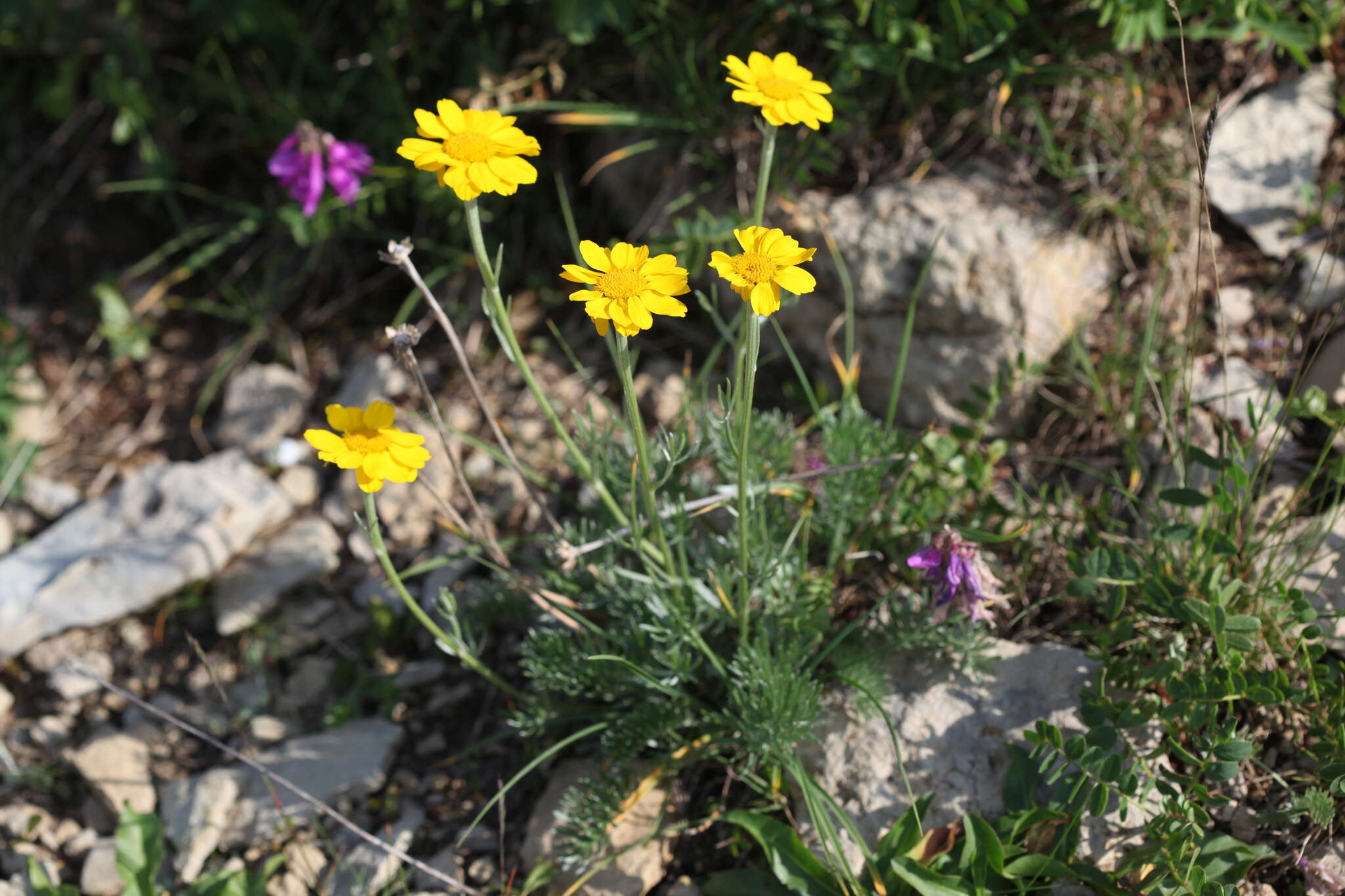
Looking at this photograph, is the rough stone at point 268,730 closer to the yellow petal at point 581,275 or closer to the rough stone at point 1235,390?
the yellow petal at point 581,275

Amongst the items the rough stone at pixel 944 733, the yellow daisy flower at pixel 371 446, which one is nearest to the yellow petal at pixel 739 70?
the yellow daisy flower at pixel 371 446

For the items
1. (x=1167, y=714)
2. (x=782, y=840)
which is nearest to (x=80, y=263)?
(x=782, y=840)

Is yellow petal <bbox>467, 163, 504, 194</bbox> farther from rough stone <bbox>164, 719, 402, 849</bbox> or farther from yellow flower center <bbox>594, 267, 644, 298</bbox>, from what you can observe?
rough stone <bbox>164, 719, 402, 849</bbox>

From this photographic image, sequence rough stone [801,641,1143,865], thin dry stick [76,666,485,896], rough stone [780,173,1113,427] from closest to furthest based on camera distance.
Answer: thin dry stick [76,666,485,896] → rough stone [801,641,1143,865] → rough stone [780,173,1113,427]

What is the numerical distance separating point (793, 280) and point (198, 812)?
192 cm

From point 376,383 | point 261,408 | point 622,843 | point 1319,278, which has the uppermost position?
point 1319,278

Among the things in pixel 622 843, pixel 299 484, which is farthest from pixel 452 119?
pixel 299 484

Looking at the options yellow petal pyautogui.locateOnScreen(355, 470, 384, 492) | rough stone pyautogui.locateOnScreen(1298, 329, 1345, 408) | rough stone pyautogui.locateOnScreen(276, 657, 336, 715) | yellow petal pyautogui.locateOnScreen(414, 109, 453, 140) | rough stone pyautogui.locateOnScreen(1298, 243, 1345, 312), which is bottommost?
rough stone pyautogui.locateOnScreen(276, 657, 336, 715)

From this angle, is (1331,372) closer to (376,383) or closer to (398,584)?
(398,584)

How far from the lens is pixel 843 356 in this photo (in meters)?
2.77

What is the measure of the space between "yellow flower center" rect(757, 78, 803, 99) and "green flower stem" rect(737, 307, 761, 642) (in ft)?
1.20

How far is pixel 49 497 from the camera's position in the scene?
3.12 m

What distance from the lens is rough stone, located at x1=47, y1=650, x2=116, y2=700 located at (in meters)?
2.64

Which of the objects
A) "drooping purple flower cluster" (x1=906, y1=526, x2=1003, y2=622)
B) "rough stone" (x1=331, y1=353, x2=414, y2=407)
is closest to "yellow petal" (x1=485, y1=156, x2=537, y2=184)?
"drooping purple flower cluster" (x1=906, y1=526, x2=1003, y2=622)
